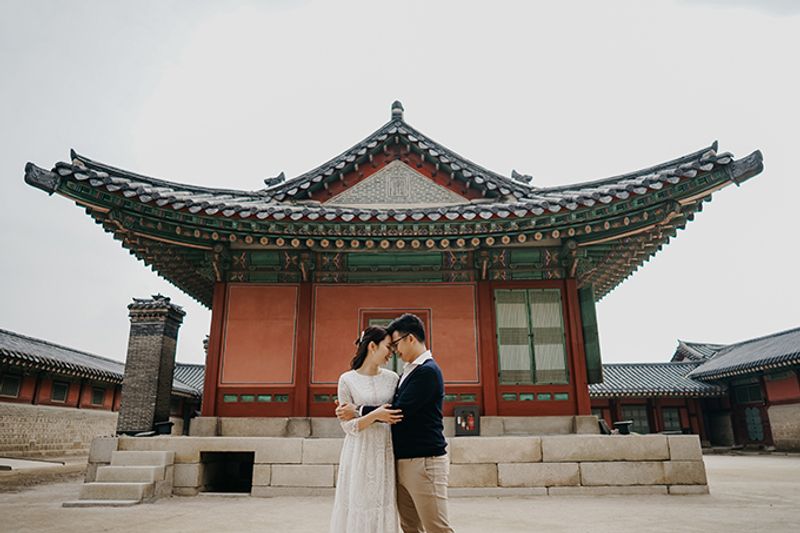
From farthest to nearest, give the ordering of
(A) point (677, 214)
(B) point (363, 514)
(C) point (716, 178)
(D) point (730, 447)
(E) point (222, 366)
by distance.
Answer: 1. (D) point (730, 447)
2. (E) point (222, 366)
3. (A) point (677, 214)
4. (C) point (716, 178)
5. (B) point (363, 514)

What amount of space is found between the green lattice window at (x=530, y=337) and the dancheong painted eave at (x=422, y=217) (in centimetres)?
63

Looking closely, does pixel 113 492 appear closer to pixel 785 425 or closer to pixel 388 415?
pixel 388 415

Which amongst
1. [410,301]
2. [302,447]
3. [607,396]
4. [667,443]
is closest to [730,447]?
[607,396]

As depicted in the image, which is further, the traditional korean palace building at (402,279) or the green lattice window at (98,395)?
the green lattice window at (98,395)

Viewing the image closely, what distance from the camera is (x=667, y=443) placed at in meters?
8.38

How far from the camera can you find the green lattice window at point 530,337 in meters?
9.81

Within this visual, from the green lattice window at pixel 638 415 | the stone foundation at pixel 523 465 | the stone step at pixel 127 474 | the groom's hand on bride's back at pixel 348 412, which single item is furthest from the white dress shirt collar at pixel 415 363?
the green lattice window at pixel 638 415

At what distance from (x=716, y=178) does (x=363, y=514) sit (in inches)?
301

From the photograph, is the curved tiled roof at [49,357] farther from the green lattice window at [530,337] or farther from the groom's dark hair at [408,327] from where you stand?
the groom's dark hair at [408,327]

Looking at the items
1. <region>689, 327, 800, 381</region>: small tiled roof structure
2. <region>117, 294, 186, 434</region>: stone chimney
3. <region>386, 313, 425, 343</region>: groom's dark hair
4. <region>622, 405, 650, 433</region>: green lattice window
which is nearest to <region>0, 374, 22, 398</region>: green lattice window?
<region>117, 294, 186, 434</region>: stone chimney

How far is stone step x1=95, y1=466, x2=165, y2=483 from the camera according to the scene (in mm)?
7691

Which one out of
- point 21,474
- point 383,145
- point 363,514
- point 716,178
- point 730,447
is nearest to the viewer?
point 363,514

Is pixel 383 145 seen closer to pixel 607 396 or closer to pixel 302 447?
pixel 302 447

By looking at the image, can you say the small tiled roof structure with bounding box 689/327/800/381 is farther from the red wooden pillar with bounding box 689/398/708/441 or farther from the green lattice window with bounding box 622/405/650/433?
the green lattice window with bounding box 622/405/650/433
